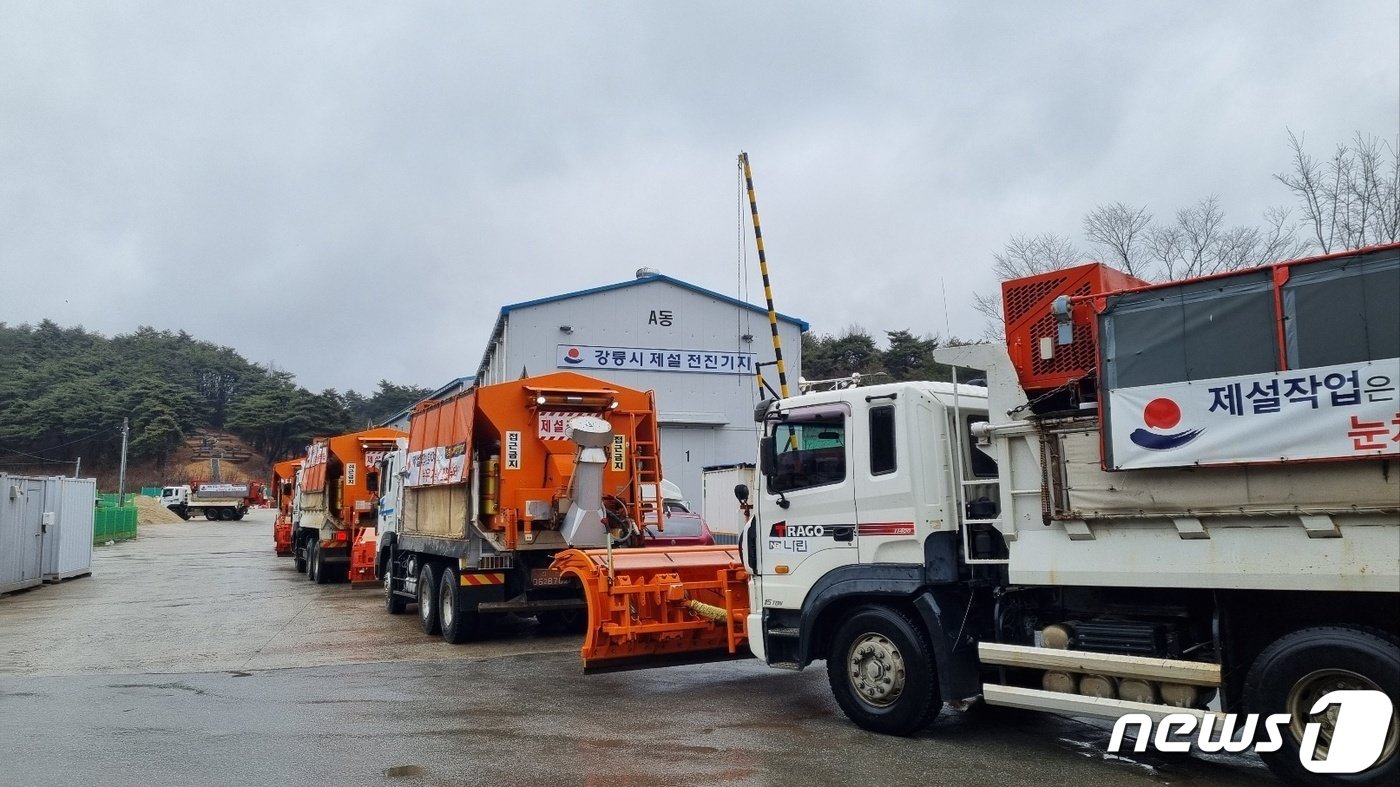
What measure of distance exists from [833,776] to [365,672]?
6.26m

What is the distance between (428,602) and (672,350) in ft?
52.2

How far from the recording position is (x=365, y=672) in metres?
10.3

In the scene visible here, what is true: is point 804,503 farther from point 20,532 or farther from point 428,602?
point 20,532

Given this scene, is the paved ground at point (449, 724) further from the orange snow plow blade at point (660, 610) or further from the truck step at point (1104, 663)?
the truck step at point (1104, 663)

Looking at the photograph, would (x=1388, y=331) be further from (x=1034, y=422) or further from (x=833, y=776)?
(x=833, y=776)

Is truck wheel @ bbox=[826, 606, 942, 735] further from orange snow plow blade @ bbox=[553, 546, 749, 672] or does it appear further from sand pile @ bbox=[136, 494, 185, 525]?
sand pile @ bbox=[136, 494, 185, 525]

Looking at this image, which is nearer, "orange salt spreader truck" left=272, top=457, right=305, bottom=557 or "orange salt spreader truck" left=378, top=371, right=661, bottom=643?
"orange salt spreader truck" left=378, top=371, right=661, bottom=643

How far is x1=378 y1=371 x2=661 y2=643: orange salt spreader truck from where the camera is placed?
38.0 ft

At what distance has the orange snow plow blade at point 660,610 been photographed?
8.41 metres

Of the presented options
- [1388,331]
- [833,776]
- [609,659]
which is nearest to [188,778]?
[609,659]

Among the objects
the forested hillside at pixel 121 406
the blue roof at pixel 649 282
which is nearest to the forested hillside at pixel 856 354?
the blue roof at pixel 649 282

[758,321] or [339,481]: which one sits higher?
[758,321]

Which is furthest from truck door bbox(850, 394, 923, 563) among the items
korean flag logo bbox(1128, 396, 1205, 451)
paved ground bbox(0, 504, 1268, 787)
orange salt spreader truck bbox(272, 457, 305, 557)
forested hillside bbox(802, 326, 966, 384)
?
forested hillside bbox(802, 326, 966, 384)

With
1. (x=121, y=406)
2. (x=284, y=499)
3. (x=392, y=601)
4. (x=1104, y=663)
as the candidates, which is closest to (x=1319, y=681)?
(x=1104, y=663)
